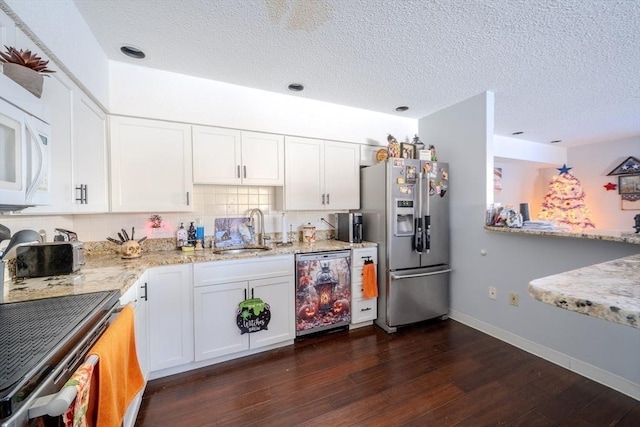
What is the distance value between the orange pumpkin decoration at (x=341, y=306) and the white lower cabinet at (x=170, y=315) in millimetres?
1300

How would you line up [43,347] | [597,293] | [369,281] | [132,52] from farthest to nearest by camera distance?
1. [369,281]
2. [132,52]
3. [43,347]
4. [597,293]

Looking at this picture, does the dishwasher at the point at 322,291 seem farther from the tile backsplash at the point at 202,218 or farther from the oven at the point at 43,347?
the oven at the point at 43,347

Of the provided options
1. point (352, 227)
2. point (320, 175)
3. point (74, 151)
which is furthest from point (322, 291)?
point (74, 151)

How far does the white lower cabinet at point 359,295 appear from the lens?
2.76 m

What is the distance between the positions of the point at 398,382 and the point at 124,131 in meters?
2.92

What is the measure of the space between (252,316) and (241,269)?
408mm

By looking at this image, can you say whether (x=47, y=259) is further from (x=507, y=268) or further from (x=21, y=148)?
(x=507, y=268)

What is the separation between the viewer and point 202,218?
268 centimetres

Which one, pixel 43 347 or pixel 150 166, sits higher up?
pixel 150 166

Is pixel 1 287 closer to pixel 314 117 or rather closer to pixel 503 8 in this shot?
pixel 314 117

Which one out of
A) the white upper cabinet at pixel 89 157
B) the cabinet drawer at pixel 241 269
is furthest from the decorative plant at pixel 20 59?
the cabinet drawer at pixel 241 269

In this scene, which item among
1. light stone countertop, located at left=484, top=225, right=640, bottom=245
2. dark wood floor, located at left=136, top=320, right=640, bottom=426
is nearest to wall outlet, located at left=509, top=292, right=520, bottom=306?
dark wood floor, located at left=136, top=320, right=640, bottom=426

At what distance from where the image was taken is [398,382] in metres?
1.97

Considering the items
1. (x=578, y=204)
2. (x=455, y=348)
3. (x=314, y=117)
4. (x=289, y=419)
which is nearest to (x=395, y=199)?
(x=314, y=117)
